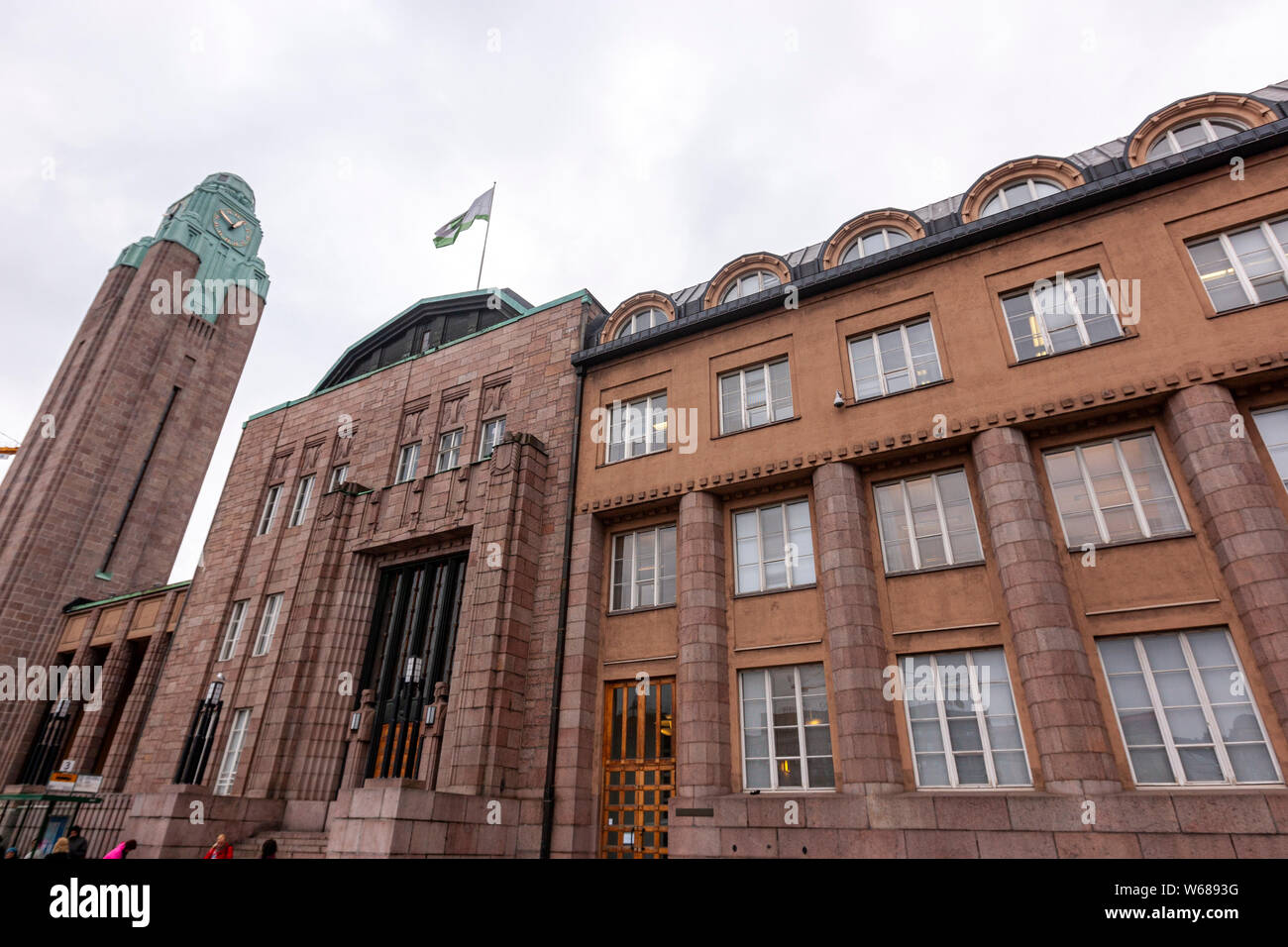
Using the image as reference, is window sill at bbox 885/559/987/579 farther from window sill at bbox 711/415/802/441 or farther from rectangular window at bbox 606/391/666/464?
rectangular window at bbox 606/391/666/464

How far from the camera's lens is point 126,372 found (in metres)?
43.2

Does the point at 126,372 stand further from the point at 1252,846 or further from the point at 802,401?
the point at 1252,846

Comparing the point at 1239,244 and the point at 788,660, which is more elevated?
the point at 1239,244

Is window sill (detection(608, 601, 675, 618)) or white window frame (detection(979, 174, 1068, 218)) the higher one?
white window frame (detection(979, 174, 1068, 218))

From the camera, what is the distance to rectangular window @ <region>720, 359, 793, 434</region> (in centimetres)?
1872

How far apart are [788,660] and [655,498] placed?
589cm

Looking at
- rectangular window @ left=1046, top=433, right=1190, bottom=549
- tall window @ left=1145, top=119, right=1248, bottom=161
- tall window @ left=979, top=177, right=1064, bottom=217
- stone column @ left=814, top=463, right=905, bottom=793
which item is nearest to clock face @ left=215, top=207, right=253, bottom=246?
stone column @ left=814, top=463, right=905, bottom=793

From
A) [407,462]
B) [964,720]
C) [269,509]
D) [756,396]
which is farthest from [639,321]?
[269,509]

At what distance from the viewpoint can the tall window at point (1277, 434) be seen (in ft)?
41.9

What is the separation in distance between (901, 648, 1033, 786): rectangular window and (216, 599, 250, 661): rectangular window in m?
23.5

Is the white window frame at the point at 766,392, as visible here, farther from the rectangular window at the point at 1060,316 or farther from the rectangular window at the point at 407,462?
the rectangular window at the point at 407,462

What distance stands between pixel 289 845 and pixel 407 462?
12897mm

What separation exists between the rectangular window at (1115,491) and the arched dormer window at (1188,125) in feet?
23.8
